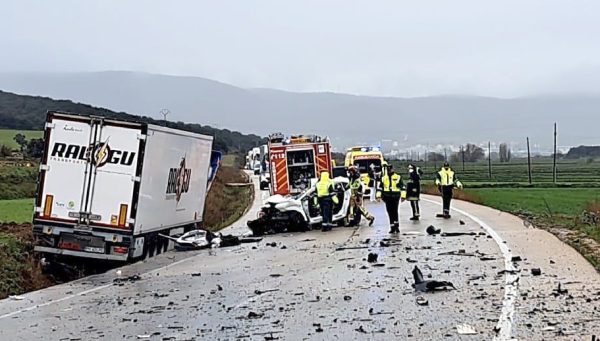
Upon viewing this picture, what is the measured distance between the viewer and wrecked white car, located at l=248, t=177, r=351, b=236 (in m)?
24.1

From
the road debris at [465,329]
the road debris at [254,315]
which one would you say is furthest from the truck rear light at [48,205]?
the road debris at [465,329]

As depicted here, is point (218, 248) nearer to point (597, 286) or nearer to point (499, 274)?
point (499, 274)

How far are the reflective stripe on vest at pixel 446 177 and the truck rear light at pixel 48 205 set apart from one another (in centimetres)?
1268

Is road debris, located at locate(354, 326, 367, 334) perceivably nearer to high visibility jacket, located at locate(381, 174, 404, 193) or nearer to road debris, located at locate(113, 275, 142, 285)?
road debris, located at locate(113, 275, 142, 285)

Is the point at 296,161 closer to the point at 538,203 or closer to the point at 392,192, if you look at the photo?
the point at 392,192

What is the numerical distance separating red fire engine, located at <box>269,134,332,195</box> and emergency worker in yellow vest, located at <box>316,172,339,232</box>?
Result: 9060 mm

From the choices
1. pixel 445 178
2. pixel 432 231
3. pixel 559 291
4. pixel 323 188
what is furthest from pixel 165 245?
pixel 559 291

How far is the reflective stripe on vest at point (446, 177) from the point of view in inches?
1025

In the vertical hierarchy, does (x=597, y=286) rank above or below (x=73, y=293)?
above

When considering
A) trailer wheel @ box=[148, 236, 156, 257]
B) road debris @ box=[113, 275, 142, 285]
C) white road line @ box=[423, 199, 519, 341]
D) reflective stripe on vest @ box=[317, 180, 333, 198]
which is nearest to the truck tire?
trailer wheel @ box=[148, 236, 156, 257]

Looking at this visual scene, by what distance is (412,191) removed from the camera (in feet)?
83.7

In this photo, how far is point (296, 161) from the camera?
33.6 metres

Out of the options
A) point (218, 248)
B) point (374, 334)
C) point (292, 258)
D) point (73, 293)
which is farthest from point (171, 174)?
point (374, 334)

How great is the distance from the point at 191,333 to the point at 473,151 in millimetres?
159236
